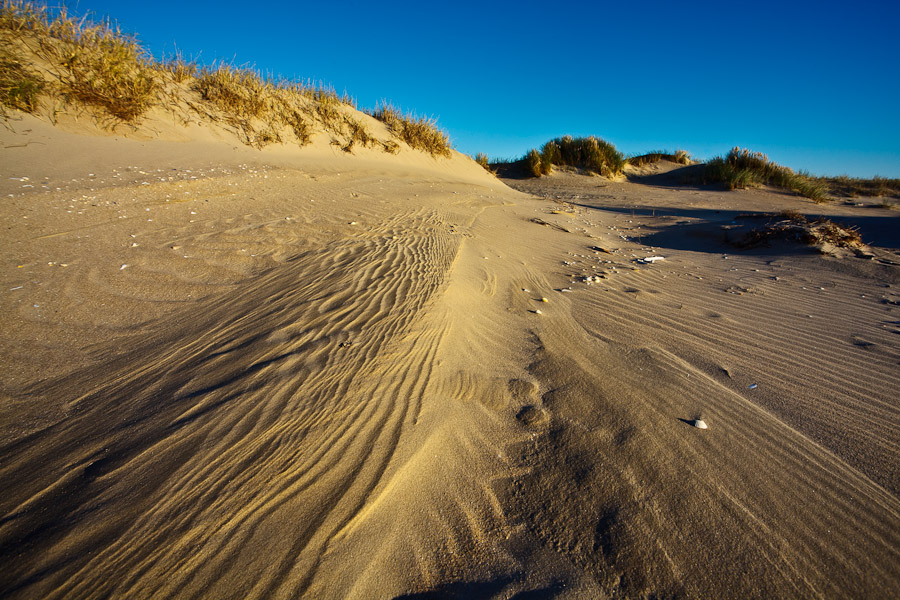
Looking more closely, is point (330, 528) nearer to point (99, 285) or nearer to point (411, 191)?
point (99, 285)

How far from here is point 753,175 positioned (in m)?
14.0

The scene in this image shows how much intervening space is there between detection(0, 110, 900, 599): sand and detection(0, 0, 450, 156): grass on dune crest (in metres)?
3.35

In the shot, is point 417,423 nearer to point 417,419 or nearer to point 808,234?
point 417,419

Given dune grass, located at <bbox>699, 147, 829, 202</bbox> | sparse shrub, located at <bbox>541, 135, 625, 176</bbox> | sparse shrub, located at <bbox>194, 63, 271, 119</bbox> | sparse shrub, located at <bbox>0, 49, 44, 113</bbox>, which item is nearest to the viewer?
sparse shrub, located at <bbox>0, 49, 44, 113</bbox>

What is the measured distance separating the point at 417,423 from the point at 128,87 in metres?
8.98

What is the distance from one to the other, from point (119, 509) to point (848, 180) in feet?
→ 86.6

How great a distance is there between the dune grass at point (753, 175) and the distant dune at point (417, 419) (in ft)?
38.3

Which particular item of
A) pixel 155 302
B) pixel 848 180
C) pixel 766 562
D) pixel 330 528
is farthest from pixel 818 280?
pixel 848 180

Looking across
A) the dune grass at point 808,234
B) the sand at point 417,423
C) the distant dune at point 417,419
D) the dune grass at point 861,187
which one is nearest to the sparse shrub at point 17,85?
the distant dune at point 417,419

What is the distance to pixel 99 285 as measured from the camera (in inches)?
117

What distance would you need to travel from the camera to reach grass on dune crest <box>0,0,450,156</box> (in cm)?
608

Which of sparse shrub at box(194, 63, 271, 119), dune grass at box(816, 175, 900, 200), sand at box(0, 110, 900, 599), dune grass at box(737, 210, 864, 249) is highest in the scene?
sparse shrub at box(194, 63, 271, 119)

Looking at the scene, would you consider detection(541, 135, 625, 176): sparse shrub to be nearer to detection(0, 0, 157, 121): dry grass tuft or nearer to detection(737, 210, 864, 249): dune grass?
detection(737, 210, 864, 249): dune grass

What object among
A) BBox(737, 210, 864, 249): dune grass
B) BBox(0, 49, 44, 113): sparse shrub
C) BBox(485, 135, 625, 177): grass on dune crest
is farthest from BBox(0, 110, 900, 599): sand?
BBox(485, 135, 625, 177): grass on dune crest
